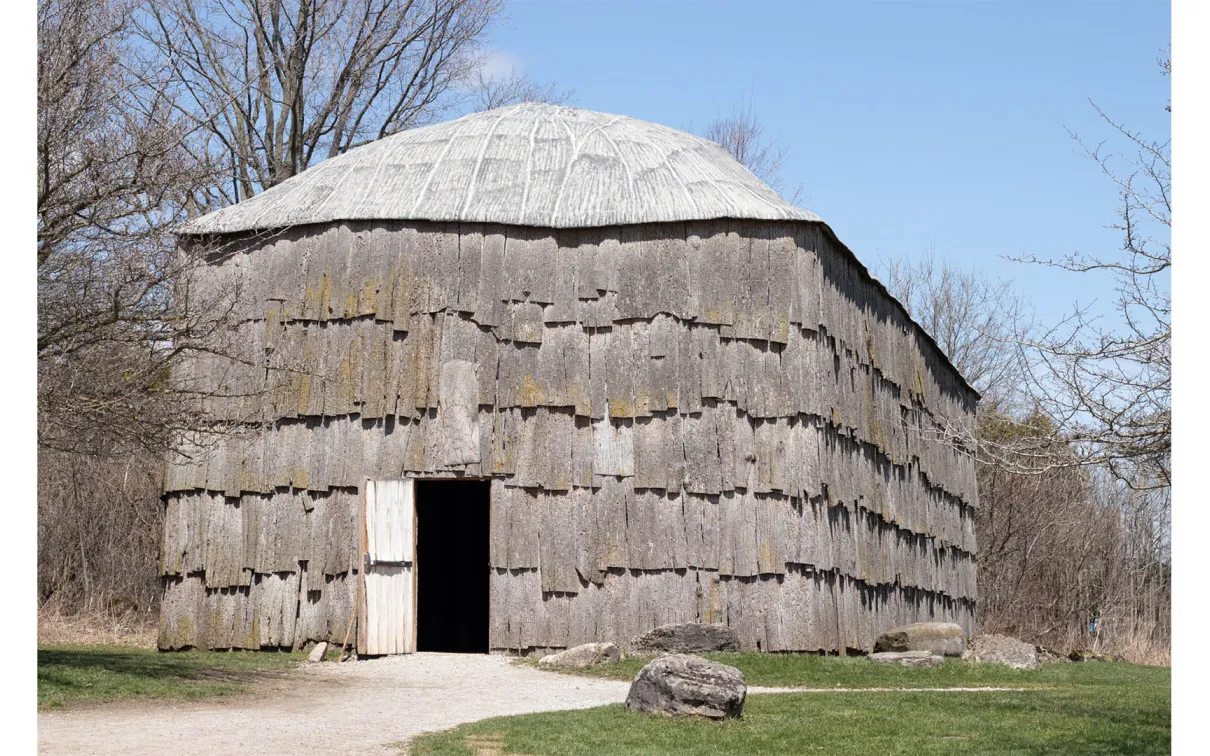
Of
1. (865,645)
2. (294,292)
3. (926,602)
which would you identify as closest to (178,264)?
(294,292)

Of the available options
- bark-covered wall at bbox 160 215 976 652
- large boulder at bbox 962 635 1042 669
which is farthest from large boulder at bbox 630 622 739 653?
large boulder at bbox 962 635 1042 669

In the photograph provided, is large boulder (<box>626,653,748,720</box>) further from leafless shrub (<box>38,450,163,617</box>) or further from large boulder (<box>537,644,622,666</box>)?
leafless shrub (<box>38,450,163,617</box>)

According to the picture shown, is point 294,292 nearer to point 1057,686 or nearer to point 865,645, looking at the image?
point 865,645

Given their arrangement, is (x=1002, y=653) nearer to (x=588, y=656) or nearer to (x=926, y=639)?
(x=926, y=639)

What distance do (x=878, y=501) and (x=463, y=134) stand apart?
808cm

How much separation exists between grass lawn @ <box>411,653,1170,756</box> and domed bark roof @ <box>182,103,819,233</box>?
6451 mm

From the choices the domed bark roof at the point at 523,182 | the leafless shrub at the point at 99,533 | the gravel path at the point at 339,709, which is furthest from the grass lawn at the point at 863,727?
the leafless shrub at the point at 99,533

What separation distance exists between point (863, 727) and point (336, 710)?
4.79m

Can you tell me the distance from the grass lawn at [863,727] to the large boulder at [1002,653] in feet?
6.44

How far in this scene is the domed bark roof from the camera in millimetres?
18094

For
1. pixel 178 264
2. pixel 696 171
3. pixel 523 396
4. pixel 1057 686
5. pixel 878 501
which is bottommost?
pixel 1057 686

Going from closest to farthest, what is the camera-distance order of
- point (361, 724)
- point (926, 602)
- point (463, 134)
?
point (361, 724) < point (463, 134) < point (926, 602)

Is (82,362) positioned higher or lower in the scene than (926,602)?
higher

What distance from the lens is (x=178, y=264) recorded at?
13.7m
